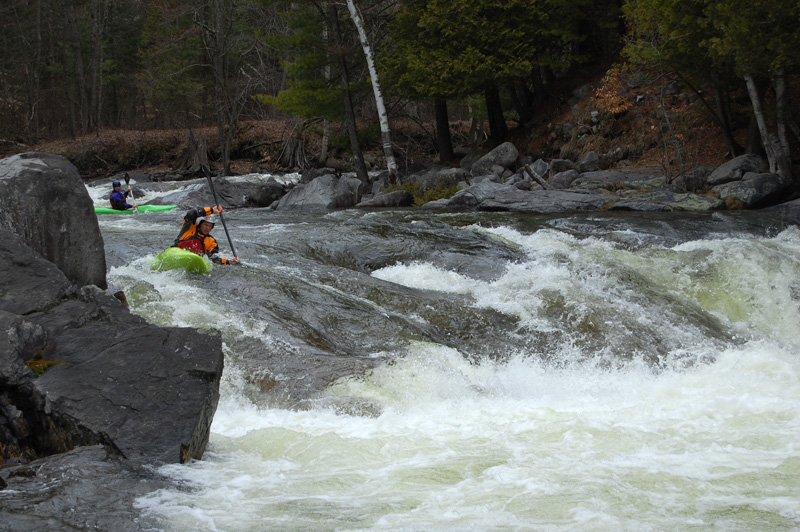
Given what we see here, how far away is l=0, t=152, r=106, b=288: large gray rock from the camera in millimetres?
5824

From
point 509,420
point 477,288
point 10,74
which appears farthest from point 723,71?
point 10,74

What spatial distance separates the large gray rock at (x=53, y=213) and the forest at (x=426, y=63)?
10.9 m

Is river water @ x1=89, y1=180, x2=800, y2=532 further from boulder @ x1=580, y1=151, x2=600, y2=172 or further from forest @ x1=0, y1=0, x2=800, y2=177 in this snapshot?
boulder @ x1=580, y1=151, x2=600, y2=172

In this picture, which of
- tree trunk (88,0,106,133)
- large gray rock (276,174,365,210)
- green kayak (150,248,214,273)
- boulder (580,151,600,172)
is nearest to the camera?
green kayak (150,248,214,273)

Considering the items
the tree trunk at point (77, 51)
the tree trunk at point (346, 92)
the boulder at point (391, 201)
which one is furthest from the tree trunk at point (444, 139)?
the tree trunk at point (77, 51)

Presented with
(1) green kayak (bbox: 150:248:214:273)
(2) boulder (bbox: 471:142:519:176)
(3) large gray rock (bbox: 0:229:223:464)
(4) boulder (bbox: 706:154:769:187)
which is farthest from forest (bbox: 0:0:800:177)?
(3) large gray rock (bbox: 0:229:223:464)

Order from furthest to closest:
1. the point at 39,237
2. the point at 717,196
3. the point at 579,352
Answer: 1. the point at 717,196
2. the point at 579,352
3. the point at 39,237

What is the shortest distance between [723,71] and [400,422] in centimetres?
1221

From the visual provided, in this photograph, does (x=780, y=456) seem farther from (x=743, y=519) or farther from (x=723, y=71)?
(x=723, y=71)

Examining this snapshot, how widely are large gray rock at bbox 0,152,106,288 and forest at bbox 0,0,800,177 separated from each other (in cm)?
1085

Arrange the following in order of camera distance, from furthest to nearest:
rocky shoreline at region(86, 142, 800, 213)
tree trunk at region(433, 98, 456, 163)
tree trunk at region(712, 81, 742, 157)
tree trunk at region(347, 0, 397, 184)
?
tree trunk at region(433, 98, 456, 163) < tree trunk at region(347, 0, 397, 184) < tree trunk at region(712, 81, 742, 157) < rocky shoreline at region(86, 142, 800, 213)

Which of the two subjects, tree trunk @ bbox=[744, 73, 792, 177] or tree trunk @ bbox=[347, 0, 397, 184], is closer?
tree trunk @ bbox=[744, 73, 792, 177]

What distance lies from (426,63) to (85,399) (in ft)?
51.4

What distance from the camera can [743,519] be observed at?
3076 millimetres
